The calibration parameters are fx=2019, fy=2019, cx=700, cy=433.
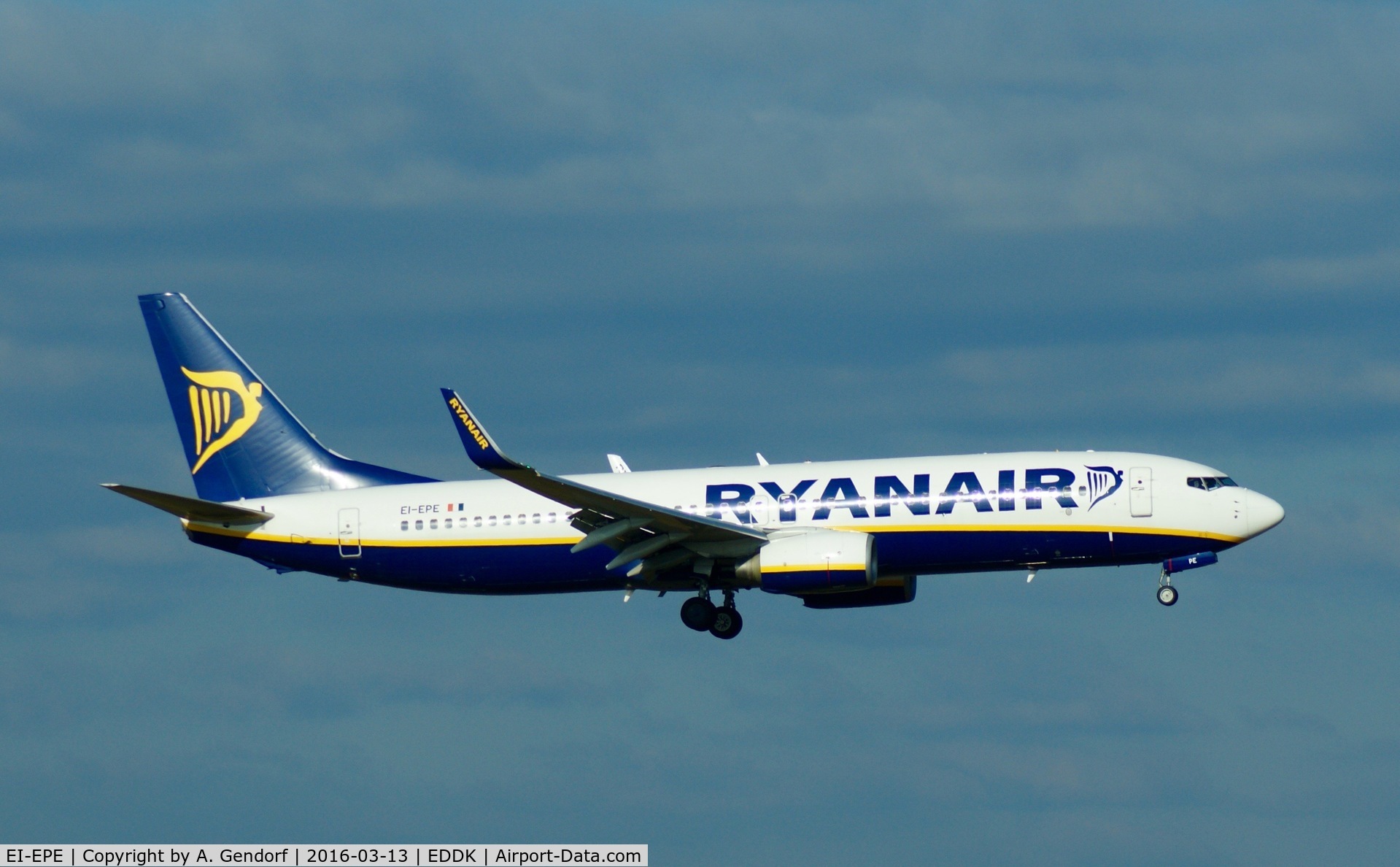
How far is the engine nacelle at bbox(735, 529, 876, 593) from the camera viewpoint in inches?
2194

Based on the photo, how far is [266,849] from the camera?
46.1 meters

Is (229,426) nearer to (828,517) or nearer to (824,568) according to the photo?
(828,517)

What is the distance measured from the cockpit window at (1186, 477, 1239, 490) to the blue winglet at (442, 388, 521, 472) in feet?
64.4

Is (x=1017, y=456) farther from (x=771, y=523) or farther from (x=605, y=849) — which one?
(x=605, y=849)

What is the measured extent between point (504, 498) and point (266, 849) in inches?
667

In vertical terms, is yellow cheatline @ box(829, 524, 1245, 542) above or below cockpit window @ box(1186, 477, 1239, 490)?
below

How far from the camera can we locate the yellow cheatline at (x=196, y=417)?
215 ft

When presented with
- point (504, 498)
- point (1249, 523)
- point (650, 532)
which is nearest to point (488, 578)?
point (504, 498)

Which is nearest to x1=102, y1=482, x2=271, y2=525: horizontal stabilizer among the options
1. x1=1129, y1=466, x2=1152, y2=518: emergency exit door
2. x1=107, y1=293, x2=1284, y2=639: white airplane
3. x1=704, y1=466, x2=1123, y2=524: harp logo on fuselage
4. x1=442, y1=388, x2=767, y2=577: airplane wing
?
x1=107, y1=293, x2=1284, y2=639: white airplane

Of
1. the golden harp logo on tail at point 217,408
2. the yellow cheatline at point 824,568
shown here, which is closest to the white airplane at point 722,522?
the yellow cheatline at point 824,568

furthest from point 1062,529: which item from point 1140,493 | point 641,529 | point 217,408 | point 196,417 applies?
point 196,417

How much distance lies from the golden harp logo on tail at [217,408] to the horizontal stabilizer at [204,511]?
3.73 meters

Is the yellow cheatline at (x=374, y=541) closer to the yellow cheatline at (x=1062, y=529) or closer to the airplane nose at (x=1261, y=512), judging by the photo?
the yellow cheatline at (x=1062, y=529)

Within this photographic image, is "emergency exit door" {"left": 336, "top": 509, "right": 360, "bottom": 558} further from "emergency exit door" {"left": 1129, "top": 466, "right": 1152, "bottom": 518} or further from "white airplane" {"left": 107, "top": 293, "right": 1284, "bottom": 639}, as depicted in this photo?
"emergency exit door" {"left": 1129, "top": 466, "right": 1152, "bottom": 518}
